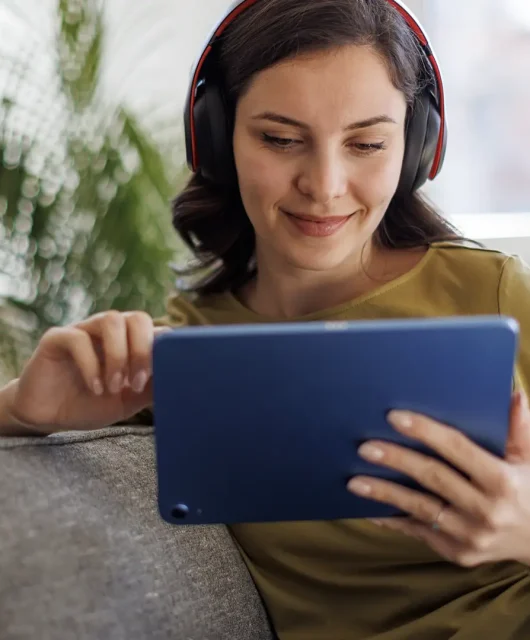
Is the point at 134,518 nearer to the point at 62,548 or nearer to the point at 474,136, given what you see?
the point at 62,548

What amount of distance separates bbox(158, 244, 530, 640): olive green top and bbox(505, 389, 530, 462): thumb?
0.72ft

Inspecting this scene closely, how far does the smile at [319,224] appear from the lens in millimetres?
876

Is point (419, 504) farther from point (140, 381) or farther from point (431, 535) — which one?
point (140, 381)

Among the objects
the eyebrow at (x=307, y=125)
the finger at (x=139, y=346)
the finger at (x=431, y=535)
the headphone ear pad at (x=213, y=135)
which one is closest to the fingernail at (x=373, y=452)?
the finger at (x=431, y=535)

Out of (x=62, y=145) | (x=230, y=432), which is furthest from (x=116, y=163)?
(x=230, y=432)

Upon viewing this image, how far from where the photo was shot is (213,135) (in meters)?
0.93

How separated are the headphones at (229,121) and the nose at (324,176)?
0.48 feet

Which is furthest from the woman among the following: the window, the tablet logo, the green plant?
the window

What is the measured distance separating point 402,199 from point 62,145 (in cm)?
76

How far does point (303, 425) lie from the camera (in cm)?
62

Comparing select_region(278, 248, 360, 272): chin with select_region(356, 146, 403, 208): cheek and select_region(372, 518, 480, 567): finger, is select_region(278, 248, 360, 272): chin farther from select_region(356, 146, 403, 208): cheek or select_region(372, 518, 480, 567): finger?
select_region(372, 518, 480, 567): finger

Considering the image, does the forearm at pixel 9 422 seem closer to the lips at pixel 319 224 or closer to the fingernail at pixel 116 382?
the fingernail at pixel 116 382

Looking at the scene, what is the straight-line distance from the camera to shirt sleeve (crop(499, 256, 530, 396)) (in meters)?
0.85

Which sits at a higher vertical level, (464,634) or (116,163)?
(116,163)
